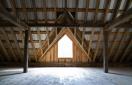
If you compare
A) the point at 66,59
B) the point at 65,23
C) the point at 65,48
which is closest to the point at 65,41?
the point at 65,48

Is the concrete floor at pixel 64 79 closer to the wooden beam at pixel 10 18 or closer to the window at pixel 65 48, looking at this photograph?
the wooden beam at pixel 10 18

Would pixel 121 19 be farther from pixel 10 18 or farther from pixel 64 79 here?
pixel 10 18

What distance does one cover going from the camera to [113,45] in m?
9.27

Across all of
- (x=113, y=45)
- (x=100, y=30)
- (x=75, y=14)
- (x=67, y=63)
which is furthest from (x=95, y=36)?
(x=67, y=63)

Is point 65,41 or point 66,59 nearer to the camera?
point 65,41

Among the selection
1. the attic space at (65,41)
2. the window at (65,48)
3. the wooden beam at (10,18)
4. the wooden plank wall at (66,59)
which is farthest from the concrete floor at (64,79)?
the window at (65,48)

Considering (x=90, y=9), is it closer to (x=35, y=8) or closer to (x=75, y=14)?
(x=75, y=14)

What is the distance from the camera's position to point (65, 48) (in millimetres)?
10734

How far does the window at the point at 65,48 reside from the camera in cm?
1056

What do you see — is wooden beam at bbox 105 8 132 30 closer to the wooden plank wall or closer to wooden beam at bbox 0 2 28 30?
the wooden plank wall

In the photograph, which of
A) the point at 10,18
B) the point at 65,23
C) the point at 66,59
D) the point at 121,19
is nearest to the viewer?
the point at 10,18

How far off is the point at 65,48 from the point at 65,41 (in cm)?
47

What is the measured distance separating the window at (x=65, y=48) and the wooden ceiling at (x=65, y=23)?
3.46 ft

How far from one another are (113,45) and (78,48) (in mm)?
2223
